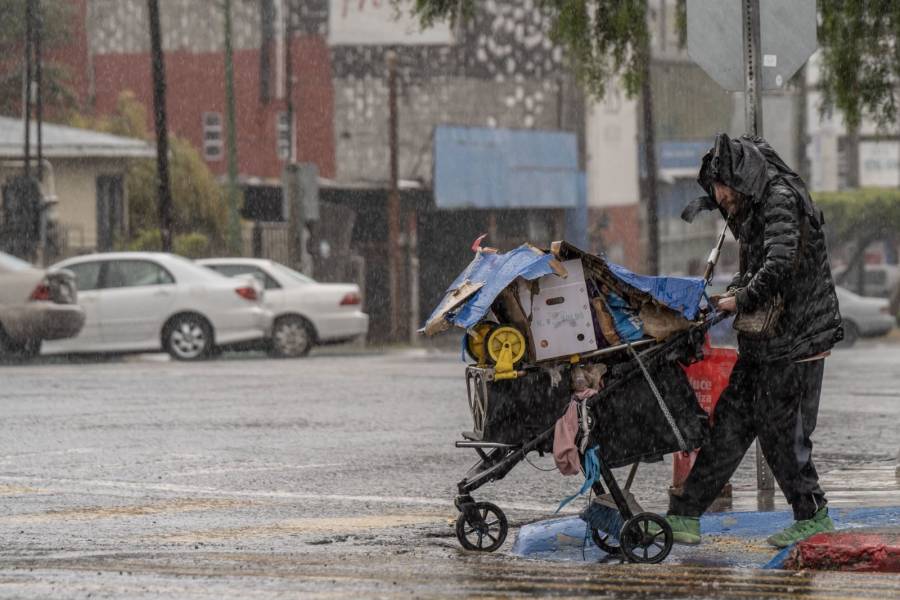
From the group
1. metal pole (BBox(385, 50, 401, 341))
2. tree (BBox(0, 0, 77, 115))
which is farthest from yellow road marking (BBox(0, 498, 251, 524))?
tree (BBox(0, 0, 77, 115))

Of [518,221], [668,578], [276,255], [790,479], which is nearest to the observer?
[668,578]

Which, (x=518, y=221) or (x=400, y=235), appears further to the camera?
(x=518, y=221)

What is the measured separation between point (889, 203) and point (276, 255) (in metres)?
25.2

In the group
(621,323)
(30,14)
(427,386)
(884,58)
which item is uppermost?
(30,14)

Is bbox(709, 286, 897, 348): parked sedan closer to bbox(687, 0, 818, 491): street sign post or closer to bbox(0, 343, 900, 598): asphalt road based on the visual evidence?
bbox(0, 343, 900, 598): asphalt road

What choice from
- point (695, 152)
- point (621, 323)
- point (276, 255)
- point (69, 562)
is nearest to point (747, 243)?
point (621, 323)

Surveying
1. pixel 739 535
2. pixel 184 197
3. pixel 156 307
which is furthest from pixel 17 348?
A: pixel 184 197

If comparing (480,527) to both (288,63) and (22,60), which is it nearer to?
(288,63)

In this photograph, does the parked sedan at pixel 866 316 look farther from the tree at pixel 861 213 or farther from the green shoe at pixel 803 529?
the green shoe at pixel 803 529

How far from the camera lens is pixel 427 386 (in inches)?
690

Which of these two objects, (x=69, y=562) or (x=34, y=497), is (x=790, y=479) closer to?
(x=69, y=562)

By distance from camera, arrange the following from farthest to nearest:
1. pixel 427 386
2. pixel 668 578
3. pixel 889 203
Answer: pixel 889 203
pixel 427 386
pixel 668 578

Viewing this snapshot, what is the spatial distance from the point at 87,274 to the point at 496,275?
17.5 metres

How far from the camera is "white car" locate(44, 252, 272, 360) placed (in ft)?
78.5
